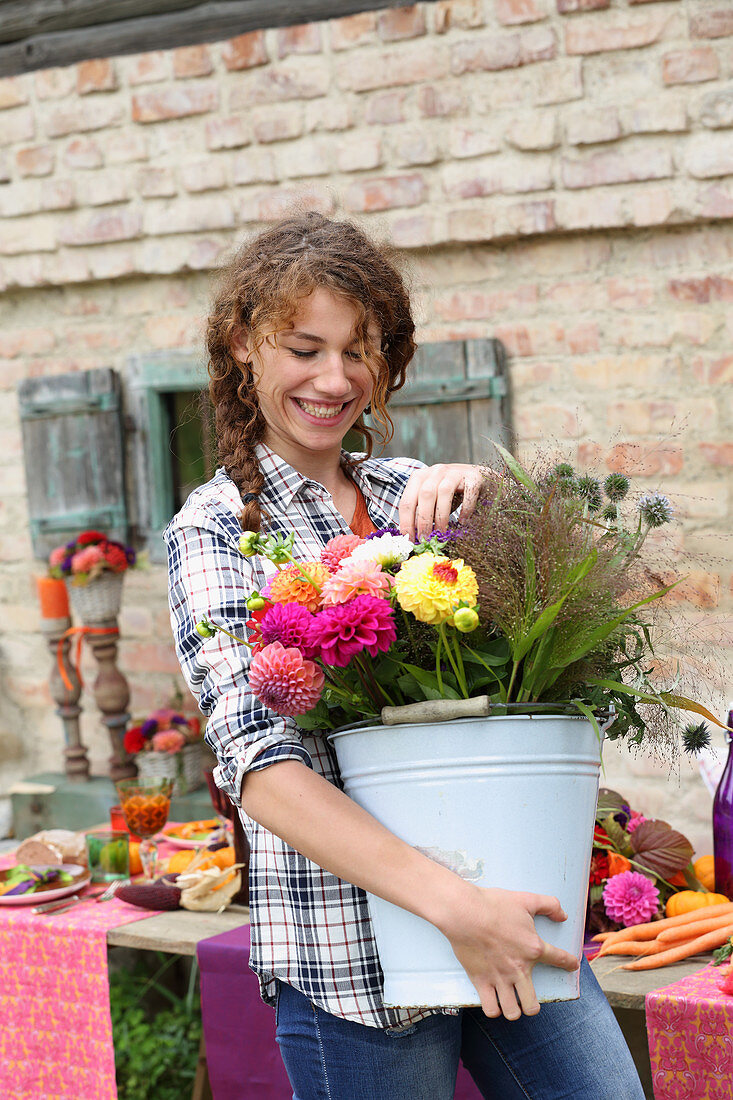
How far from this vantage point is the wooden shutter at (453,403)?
3.78 metres

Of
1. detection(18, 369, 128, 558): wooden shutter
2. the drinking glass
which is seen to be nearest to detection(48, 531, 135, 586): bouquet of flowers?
detection(18, 369, 128, 558): wooden shutter

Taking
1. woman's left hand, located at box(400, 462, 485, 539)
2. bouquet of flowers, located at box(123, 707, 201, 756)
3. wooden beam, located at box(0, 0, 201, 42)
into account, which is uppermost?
wooden beam, located at box(0, 0, 201, 42)

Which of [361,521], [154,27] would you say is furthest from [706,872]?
[154,27]

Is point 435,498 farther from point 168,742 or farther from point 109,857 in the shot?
point 168,742

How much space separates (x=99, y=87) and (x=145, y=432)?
131 cm

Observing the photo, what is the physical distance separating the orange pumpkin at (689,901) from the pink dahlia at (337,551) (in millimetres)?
1115

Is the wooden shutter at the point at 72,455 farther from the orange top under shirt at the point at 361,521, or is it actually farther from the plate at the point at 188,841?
the orange top under shirt at the point at 361,521

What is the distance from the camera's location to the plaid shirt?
1308mm

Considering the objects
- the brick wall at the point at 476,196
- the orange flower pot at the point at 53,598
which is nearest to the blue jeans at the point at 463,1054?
the brick wall at the point at 476,196

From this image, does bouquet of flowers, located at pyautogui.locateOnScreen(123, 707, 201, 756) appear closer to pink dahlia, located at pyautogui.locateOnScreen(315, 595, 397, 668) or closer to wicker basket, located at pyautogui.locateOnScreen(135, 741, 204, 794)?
wicker basket, located at pyautogui.locateOnScreen(135, 741, 204, 794)

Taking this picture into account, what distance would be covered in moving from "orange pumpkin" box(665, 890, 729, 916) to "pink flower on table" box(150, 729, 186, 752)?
2.32 metres

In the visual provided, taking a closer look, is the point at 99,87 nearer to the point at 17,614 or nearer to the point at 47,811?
the point at 17,614

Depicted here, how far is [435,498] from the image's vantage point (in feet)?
5.08

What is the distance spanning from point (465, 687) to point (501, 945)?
0.27m
